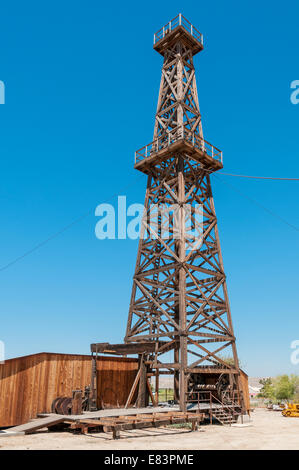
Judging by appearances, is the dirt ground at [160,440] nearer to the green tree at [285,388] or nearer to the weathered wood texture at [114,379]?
the weathered wood texture at [114,379]

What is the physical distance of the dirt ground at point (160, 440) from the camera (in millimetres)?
10828

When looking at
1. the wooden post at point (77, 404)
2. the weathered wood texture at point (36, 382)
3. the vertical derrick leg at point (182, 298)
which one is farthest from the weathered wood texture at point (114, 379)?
the wooden post at point (77, 404)

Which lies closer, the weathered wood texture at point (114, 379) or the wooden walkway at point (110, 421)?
the wooden walkway at point (110, 421)

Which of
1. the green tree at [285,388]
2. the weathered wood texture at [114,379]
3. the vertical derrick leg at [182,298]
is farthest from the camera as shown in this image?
the green tree at [285,388]

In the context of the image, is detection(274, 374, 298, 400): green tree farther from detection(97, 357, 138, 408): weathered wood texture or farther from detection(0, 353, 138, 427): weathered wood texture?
detection(0, 353, 138, 427): weathered wood texture

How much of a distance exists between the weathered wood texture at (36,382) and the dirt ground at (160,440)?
334cm

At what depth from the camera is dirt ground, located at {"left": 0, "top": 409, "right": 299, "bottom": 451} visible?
1083cm

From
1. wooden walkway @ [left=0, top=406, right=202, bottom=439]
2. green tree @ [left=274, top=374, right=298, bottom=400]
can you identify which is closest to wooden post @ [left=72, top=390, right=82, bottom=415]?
wooden walkway @ [left=0, top=406, right=202, bottom=439]

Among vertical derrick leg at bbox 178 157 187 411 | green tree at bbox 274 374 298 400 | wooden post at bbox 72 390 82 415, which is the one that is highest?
vertical derrick leg at bbox 178 157 187 411

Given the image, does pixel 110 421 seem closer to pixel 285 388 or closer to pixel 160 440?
pixel 160 440

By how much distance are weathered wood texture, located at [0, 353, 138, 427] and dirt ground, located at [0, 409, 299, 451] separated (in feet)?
11.0

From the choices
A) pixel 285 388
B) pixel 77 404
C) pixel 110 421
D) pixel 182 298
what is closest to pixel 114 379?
pixel 77 404

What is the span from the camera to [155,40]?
29328 mm
